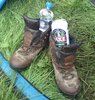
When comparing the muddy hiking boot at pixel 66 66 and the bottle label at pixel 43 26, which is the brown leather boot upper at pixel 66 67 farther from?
the bottle label at pixel 43 26

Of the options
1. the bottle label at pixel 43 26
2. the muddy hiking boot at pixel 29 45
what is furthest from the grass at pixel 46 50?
the bottle label at pixel 43 26

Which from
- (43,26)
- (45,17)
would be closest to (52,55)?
(43,26)

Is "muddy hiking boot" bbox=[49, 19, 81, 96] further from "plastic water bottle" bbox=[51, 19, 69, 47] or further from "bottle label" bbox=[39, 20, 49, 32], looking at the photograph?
"bottle label" bbox=[39, 20, 49, 32]

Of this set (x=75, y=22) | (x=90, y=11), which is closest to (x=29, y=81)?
(x=75, y=22)

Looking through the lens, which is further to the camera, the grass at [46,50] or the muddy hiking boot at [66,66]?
the grass at [46,50]

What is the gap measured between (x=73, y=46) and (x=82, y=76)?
1.12 ft

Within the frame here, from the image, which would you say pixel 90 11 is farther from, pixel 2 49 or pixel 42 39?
pixel 2 49

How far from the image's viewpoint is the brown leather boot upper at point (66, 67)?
204 centimetres

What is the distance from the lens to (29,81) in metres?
2.23

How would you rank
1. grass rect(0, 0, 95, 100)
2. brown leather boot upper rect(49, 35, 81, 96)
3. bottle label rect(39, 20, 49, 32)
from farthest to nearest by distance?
bottle label rect(39, 20, 49, 32), grass rect(0, 0, 95, 100), brown leather boot upper rect(49, 35, 81, 96)

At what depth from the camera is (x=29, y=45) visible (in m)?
2.29

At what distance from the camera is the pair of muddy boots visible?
2057 mm

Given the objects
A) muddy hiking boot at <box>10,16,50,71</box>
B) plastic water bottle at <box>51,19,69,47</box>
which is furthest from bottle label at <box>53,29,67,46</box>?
muddy hiking boot at <box>10,16,50,71</box>

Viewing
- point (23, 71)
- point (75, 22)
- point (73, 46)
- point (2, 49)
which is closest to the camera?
point (73, 46)
